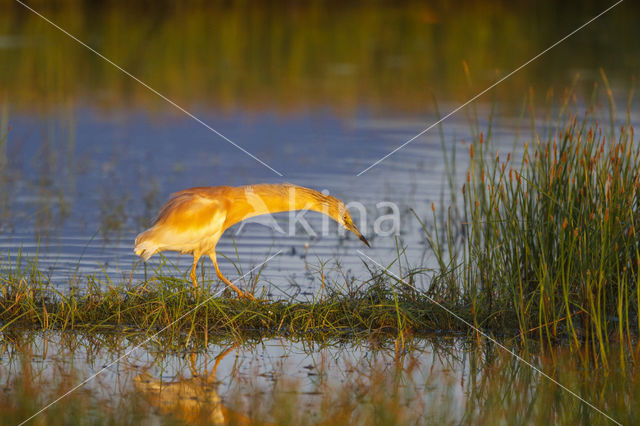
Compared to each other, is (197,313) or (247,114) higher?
(247,114)

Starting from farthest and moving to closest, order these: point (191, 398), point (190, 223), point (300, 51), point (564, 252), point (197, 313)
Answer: point (300, 51) < point (190, 223) < point (197, 313) < point (564, 252) < point (191, 398)

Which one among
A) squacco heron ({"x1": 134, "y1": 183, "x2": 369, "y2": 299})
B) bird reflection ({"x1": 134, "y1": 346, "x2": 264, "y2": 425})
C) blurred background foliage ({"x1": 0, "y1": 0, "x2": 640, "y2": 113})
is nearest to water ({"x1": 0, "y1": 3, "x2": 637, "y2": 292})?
blurred background foliage ({"x1": 0, "y1": 0, "x2": 640, "y2": 113})

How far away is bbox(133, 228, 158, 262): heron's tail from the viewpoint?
22.9ft

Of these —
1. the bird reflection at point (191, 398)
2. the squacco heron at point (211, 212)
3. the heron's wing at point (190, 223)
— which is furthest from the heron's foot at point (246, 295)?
the bird reflection at point (191, 398)

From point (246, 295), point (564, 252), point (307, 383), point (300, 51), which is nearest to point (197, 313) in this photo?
point (246, 295)

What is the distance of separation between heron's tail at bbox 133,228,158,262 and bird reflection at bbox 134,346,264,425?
60.8 inches

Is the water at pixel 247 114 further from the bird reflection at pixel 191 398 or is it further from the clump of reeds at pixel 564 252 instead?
the bird reflection at pixel 191 398

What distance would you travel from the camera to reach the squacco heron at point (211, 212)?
7047 mm

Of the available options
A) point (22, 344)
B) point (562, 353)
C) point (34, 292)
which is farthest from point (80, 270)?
point (562, 353)

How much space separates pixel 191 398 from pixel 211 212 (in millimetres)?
2367

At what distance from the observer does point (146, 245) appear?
6.97 m

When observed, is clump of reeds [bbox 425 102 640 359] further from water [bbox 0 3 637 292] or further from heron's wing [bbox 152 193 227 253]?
A: heron's wing [bbox 152 193 227 253]

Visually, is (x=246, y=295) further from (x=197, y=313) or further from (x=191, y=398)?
(x=191, y=398)

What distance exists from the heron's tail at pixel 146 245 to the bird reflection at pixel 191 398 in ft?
5.07
